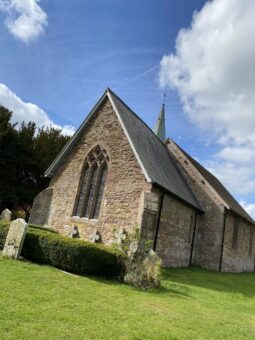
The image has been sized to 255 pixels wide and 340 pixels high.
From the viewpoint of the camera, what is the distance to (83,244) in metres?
11.3

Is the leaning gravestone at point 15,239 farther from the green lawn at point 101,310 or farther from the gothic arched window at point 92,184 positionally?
the gothic arched window at point 92,184

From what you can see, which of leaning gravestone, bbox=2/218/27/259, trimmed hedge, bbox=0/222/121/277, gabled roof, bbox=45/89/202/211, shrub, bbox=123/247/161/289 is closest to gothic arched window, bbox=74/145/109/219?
gabled roof, bbox=45/89/202/211

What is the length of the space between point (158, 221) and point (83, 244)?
5.86 metres

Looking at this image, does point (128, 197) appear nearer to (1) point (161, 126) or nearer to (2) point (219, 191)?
(2) point (219, 191)

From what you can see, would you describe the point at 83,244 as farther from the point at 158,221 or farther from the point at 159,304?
the point at 158,221

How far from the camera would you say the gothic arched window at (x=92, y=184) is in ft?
56.0

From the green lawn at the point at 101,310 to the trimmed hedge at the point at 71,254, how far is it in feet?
1.83

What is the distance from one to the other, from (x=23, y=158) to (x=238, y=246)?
19578mm

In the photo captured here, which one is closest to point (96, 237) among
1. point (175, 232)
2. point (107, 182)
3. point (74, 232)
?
point (74, 232)

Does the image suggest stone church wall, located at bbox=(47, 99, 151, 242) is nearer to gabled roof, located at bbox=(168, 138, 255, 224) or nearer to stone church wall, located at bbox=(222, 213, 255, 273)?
gabled roof, located at bbox=(168, 138, 255, 224)

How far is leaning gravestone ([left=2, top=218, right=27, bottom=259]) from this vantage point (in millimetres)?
11648

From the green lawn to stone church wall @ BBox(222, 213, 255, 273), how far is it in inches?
457

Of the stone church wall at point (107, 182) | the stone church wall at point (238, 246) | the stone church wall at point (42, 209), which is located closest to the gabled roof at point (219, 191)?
the stone church wall at point (238, 246)

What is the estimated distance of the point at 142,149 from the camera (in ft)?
57.8
